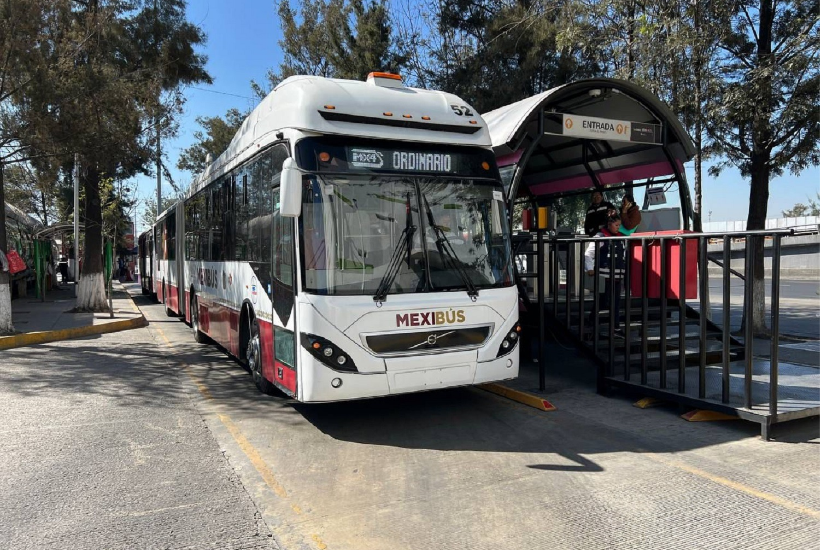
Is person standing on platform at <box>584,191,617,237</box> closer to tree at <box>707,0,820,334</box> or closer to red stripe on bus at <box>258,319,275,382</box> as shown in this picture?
tree at <box>707,0,820,334</box>

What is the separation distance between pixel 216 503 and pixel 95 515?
80cm

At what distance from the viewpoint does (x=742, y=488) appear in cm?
449

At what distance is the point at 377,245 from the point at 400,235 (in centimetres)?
26

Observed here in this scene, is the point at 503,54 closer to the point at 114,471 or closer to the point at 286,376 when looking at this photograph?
the point at 286,376

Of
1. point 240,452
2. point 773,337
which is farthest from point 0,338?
point 773,337

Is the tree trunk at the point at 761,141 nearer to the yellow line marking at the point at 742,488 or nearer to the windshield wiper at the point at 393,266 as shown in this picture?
the yellow line marking at the point at 742,488

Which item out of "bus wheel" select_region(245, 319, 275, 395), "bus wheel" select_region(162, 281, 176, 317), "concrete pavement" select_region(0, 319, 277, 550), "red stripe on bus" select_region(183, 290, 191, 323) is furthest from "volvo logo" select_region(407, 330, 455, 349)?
"bus wheel" select_region(162, 281, 176, 317)

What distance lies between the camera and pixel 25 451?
5484 mm

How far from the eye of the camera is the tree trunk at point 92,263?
16719mm

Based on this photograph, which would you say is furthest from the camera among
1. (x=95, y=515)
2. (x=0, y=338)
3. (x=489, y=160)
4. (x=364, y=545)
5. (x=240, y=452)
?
(x=0, y=338)

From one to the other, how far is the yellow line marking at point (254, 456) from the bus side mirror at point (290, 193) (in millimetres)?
2200

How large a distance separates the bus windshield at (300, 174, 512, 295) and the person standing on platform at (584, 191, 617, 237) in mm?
4743

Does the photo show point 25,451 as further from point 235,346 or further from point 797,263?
point 797,263

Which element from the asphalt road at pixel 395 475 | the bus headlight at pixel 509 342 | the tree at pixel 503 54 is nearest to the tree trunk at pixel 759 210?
the tree at pixel 503 54
